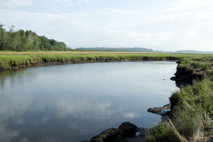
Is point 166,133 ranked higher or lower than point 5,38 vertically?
lower

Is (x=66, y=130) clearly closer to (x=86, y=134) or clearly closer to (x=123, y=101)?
(x=86, y=134)

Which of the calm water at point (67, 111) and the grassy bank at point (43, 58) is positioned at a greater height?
the grassy bank at point (43, 58)

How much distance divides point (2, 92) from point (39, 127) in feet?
33.6

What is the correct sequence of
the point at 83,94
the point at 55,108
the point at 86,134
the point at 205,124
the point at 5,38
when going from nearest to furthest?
1. the point at 205,124
2. the point at 86,134
3. the point at 55,108
4. the point at 83,94
5. the point at 5,38

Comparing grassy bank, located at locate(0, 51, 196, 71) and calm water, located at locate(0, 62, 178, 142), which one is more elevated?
grassy bank, located at locate(0, 51, 196, 71)

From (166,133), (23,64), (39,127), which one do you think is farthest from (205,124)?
(23,64)

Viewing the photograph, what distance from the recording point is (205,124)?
22.7ft

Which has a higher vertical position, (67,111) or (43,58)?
(43,58)

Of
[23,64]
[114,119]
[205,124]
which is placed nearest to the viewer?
[205,124]

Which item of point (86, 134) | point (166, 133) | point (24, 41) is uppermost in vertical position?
point (24, 41)

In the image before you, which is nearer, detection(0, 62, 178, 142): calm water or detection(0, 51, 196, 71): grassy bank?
detection(0, 62, 178, 142): calm water

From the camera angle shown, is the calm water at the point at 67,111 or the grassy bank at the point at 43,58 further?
the grassy bank at the point at 43,58

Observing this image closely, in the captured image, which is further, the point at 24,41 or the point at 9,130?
the point at 24,41

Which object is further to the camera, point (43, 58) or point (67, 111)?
point (43, 58)
